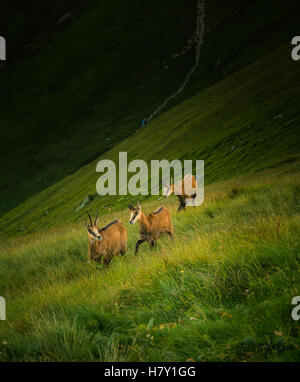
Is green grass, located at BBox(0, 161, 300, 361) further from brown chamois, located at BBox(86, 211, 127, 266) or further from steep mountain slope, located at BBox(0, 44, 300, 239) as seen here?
steep mountain slope, located at BBox(0, 44, 300, 239)

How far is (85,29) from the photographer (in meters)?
127

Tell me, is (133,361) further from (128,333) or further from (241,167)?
(241,167)

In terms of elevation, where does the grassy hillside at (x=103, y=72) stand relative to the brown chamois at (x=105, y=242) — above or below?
above

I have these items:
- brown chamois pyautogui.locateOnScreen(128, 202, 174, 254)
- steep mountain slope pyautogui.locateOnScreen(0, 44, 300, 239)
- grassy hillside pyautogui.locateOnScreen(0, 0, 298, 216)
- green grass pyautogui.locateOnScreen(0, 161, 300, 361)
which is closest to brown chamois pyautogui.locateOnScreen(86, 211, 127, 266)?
brown chamois pyautogui.locateOnScreen(128, 202, 174, 254)

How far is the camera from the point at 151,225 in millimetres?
11867

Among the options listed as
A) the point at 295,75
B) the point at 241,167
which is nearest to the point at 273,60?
the point at 295,75

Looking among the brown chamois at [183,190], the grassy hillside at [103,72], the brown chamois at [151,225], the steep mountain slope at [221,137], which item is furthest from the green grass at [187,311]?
the grassy hillside at [103,72]

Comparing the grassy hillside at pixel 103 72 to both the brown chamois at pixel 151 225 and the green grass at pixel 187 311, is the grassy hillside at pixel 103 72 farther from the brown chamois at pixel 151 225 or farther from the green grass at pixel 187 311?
the green grass at pixel 187 311

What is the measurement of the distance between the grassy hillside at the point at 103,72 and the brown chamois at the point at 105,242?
63.0 m

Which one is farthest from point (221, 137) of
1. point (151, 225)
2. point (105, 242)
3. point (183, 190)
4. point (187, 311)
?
point (187, 311)

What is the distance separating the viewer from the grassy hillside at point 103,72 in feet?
265

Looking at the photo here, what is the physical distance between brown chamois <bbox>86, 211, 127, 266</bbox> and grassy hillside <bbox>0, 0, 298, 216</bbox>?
6305 cm

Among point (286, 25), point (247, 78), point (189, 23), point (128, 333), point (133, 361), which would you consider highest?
point (189, 23)

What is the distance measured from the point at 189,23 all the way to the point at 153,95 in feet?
A: 125
